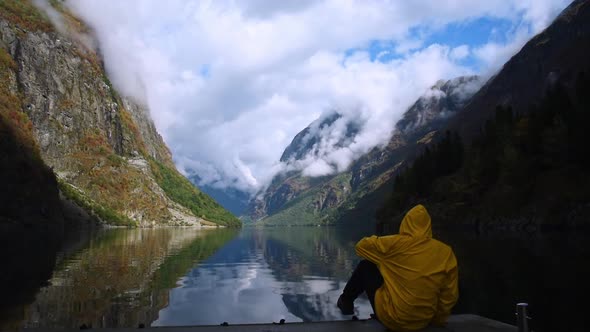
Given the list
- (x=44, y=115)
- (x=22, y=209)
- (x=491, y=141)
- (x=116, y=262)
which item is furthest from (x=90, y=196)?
(x=116, y=262)

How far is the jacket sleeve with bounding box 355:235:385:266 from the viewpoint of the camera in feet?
26.5

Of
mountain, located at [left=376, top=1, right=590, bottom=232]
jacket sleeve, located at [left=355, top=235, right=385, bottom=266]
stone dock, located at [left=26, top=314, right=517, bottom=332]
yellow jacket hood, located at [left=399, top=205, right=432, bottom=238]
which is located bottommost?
stone dock, located at [left=26, top=314, right=517, bottom=332]

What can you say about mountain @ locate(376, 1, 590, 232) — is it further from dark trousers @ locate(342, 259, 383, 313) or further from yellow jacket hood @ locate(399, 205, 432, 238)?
yellow jacket hood @ locate(399, 205, 432, 238)

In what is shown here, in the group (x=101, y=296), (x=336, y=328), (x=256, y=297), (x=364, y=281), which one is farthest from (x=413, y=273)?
(x=101, y=296)

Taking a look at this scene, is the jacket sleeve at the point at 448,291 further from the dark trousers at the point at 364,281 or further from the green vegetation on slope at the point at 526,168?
the green vegetation on slope at the point at 526,168

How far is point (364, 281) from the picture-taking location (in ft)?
28.6

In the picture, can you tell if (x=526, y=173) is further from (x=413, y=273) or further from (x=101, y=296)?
(x=413, y=273)

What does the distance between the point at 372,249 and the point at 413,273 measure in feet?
2.76

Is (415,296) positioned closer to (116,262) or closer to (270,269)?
(270,269)

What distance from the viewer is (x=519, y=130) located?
7838 cm

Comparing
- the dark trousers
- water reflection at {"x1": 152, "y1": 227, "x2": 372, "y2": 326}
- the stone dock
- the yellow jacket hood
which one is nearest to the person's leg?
the dark trousers

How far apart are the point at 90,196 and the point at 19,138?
65140mm

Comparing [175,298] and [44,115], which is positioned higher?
[44,115]

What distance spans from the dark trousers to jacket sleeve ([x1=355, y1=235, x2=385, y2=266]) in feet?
0.93
